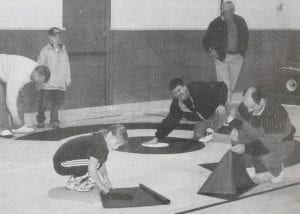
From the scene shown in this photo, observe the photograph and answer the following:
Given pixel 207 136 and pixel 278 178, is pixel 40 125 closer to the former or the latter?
pixel 207 136

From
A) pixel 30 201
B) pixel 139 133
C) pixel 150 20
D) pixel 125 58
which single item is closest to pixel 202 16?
pixel 150 20

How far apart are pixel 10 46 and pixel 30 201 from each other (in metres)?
2.85

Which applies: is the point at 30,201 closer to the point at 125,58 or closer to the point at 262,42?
the point at 125,58

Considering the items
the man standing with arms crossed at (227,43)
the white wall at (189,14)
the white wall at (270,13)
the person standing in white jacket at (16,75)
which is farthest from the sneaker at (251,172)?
the white wall at (270,13)

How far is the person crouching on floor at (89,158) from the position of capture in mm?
3514

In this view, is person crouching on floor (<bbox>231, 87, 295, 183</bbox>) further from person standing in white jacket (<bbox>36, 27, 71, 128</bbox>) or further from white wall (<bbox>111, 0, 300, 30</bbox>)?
white wall (<bbox>111, 0, 300, 30</bbox>)

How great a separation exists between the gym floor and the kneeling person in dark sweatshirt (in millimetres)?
250

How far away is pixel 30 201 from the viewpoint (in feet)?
11.7

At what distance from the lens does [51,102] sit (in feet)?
20.0

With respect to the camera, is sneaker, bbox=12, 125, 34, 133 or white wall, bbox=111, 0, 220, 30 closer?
sneaker, bbox=12, 125, 34, 133

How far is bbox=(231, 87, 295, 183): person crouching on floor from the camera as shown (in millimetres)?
3959

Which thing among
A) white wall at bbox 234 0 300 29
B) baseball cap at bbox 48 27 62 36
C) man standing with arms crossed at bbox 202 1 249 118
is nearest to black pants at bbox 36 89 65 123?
baseball cap at bbox 48 27 62 36

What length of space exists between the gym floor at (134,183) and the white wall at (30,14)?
138cm

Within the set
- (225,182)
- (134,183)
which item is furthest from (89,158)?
(225,182)
